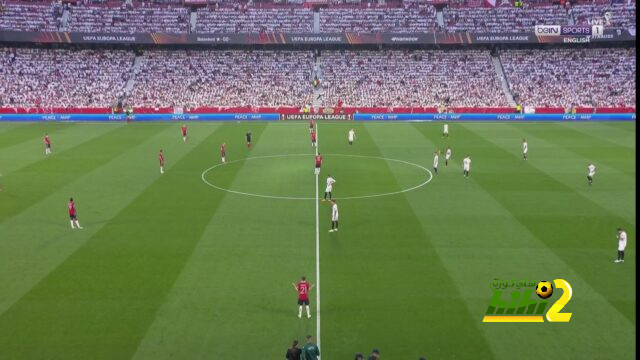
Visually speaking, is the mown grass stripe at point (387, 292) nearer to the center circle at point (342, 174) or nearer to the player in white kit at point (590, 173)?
the center circle at point (342, 174)

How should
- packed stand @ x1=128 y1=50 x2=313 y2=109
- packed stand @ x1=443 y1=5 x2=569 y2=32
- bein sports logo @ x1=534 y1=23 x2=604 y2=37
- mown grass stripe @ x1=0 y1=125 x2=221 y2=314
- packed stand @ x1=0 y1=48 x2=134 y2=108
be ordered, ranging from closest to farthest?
→ mown grass stripe @ x1=0 y1=125 x2=221 y2=314 < packed stand @ x1=0 y1=48 x2=134 y2=108 < packed stand @ x1=128 y1=50 x2=313 y2=109 < bein sports logo @ x1=534 y1=23 x2=604 y2=37 < packed stand @ x1=443 y1=5 x2=569 y2=32

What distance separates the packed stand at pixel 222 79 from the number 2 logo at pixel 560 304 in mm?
48193

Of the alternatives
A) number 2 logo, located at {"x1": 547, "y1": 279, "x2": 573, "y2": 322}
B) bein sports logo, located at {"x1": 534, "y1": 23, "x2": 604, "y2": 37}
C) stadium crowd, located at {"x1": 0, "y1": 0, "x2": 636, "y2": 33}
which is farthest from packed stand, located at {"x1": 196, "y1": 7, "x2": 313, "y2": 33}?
number 2 logo, located at {"x1": 547, "y1": 279, "x2": 573, "y2": 322}

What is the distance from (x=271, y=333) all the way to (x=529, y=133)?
40.4 m

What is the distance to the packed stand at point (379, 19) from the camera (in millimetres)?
69875

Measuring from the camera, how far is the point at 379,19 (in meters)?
71.5

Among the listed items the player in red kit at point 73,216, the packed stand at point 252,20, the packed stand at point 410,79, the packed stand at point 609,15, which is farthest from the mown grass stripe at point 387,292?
the packed stand at point 609,15

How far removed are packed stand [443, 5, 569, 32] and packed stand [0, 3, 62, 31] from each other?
50831 millimetres

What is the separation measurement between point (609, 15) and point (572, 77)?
32.1 feet

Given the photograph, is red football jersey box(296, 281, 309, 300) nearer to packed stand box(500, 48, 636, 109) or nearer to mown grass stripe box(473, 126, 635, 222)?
mown grass stripe box(473, 126, 635, 222)

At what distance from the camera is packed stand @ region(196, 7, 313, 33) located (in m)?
69.4

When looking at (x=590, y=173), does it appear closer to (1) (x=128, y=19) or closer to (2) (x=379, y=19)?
(2) (x=379, y=19)

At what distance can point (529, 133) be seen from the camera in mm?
47750

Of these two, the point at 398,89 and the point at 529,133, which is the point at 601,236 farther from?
the point at 398,89
